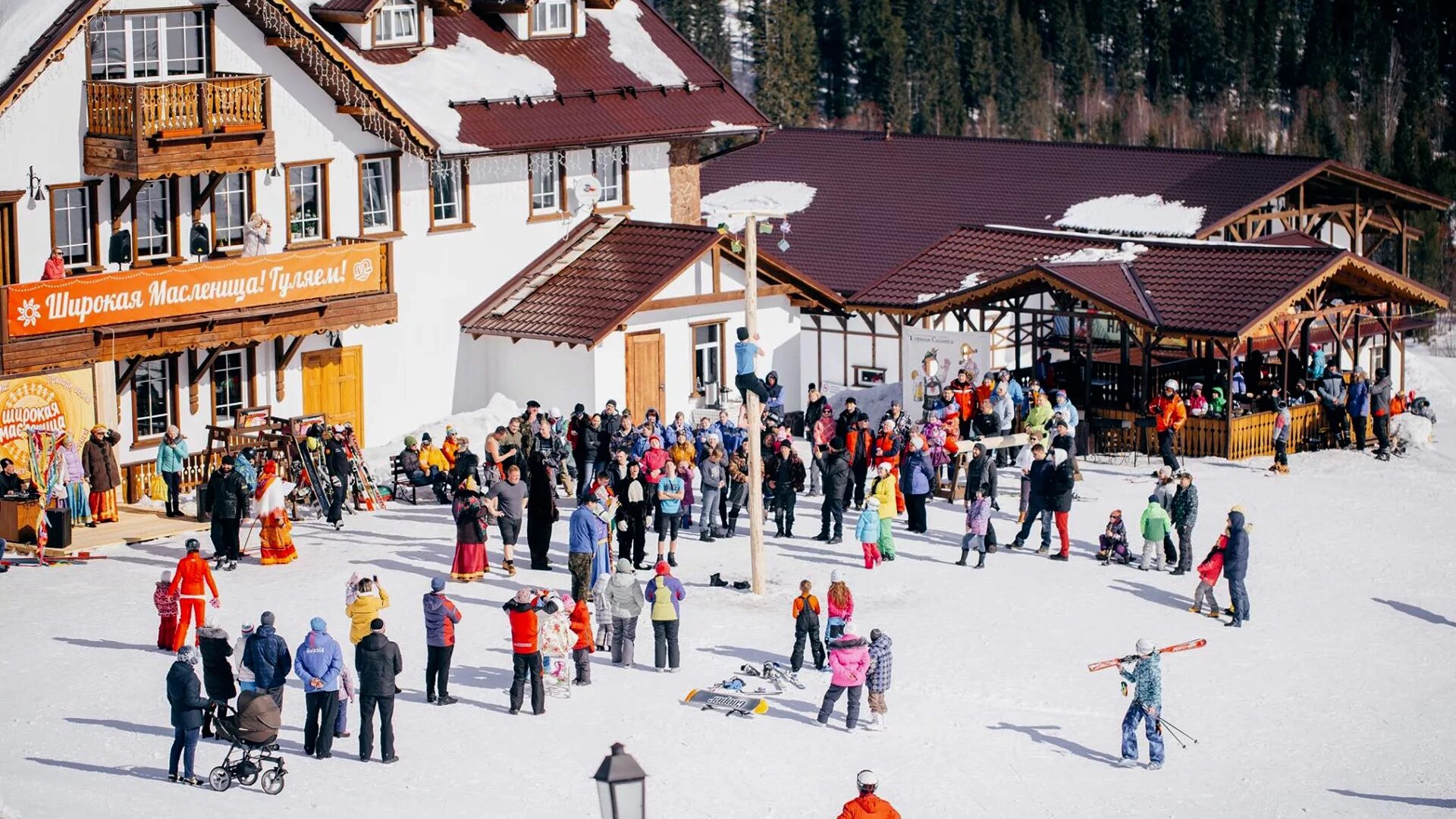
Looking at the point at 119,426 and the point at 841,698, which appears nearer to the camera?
the point at 841,698

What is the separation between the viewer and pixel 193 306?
3444 cm

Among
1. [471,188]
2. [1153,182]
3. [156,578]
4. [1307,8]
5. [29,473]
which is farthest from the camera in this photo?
[1307,8]

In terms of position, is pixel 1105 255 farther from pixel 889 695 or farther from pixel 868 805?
pixel 868 805

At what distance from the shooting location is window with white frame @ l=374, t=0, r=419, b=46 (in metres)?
40.5

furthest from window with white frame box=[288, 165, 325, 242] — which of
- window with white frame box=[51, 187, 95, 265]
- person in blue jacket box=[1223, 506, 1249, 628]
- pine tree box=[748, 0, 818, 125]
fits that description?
pine tree box=[748, 0, 818, 125]

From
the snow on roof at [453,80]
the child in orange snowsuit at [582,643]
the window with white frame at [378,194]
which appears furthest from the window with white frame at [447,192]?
the child in orange snowsuit at [582,643]

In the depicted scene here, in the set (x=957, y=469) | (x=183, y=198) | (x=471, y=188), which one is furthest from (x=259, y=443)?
(x=957, y=469)

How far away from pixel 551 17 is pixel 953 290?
29.5 feet

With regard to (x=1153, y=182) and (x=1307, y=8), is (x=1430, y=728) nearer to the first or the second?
(x=1153, y=182)

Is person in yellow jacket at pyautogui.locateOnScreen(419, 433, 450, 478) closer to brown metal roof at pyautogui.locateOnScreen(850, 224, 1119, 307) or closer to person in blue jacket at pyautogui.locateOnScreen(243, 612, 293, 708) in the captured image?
brown metal roof at pyautogui.locateOnScreen(850, 224, 1119, 307)

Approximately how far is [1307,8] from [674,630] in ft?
313

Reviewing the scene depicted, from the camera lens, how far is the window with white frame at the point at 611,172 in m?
42.4

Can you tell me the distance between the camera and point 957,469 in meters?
35.6

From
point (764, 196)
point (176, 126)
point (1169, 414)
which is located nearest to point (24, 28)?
point (176, 126)
